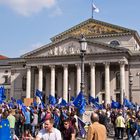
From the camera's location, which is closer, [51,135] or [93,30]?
[51,135]

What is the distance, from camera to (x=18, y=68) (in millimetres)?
72125

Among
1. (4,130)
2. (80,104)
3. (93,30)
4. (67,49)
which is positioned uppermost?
(93,30)

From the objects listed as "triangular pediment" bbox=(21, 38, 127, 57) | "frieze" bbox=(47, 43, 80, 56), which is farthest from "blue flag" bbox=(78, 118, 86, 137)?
"frieze" bbox=(47, 43, 80, 56)

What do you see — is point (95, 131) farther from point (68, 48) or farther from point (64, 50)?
point (64, 50)

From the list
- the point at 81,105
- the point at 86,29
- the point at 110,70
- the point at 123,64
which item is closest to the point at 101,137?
the point at 81,105

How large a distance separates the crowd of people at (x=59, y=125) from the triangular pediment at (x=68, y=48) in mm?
34549

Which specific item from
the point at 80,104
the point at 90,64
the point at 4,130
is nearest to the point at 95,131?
the point at 4,130

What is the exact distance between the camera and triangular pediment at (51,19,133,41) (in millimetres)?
65938

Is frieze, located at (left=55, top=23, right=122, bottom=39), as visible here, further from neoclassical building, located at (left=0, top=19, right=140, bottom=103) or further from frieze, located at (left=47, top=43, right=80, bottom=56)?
frieze, located at (left=47, top=43, right=80, bottom=56)

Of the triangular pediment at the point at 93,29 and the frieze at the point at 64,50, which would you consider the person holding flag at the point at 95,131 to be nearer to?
the frieze at the point at 64,50

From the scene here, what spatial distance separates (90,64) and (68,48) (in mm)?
5414

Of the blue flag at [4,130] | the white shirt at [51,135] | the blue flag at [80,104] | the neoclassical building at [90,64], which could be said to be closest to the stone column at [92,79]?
the neoclassical building at [90,64]

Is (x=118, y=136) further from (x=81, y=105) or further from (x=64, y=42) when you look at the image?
(x=64, y=42)

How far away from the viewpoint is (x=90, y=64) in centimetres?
6091
